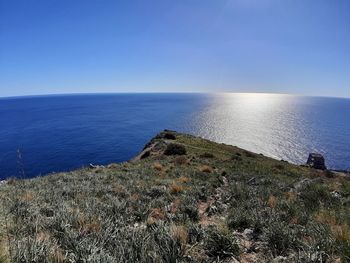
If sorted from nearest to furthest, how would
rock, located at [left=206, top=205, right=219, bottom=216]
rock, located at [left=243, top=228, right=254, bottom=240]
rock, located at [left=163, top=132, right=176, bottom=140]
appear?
1. rock, located at [left=243, top=228, right=254, bottom=240]
2. rock, located at [left=206, top=205, right=219, bottom=216]
3. rock, located at [left=163, top=132, right=176, bottom=140]

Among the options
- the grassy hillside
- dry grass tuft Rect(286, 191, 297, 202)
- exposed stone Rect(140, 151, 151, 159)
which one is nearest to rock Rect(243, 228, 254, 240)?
the grassy hillside

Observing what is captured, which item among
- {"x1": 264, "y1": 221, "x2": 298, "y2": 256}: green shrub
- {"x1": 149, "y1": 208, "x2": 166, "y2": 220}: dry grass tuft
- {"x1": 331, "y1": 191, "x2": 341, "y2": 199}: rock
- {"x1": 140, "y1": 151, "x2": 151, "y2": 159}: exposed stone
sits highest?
{"x1": 264, "y1": 221, "x2": 298, "y2": 256}: green shrub

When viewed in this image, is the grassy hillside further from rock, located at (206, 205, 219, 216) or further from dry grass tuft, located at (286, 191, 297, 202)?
dry grass tuft, located at (286, 191, 297, 202)

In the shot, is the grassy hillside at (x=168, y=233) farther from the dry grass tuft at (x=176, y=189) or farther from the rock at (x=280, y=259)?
the dry grass tuft at (x=176, y=189)

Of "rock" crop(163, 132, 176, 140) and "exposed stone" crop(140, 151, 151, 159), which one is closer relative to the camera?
"exposed stone" crop(140, 151, 151, 159)

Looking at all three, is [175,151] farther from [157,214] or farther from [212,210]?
[157,214]

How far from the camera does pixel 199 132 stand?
369ft

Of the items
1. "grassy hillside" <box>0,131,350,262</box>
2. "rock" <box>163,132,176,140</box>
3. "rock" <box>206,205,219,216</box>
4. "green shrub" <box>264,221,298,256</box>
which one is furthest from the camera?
"rock" <box>163,132,176,140</box>

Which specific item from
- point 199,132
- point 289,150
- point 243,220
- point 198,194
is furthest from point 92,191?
point 199,132

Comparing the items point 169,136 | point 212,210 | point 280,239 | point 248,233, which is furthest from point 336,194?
point 169,136

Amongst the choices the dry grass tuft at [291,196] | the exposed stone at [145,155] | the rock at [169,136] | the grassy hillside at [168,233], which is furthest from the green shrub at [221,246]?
the rock at [169,136]

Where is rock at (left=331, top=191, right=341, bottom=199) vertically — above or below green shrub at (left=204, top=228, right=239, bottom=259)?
below

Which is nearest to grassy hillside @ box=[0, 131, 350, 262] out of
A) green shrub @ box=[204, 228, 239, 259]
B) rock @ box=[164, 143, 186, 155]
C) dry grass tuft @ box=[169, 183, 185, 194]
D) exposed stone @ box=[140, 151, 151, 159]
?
green shrub @ box=[204, 228, 239, 259]

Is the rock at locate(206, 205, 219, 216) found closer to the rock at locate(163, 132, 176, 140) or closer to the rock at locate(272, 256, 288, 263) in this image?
the rock at locate(272, 256, 288, 263)
